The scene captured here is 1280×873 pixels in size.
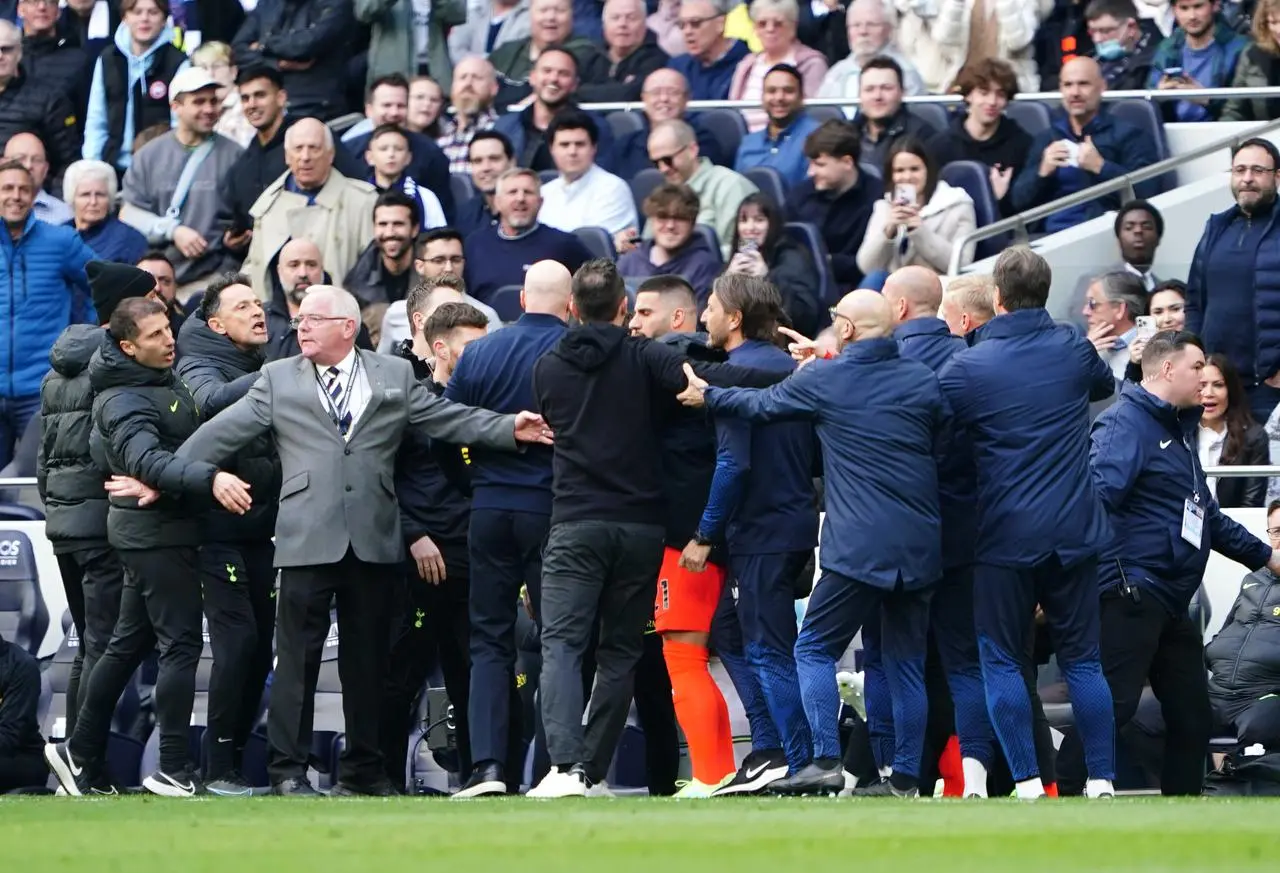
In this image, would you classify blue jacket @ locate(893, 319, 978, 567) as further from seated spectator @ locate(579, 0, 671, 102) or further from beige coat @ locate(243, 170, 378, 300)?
seated spectator @ locate(579, 0, 671, 102)

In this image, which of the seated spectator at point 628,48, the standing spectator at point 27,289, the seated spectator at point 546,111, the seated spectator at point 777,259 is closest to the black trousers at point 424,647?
the seated spectator at point 777,259

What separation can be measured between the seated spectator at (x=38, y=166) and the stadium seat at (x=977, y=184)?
232 inches

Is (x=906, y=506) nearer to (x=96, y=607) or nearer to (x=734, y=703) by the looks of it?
(x=734, y=703)

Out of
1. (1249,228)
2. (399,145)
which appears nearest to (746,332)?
(1249,228)

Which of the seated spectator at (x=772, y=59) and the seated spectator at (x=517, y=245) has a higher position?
the seated spectator at (x=772, y=59)

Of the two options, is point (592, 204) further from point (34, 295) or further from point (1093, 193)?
point (34, 295)

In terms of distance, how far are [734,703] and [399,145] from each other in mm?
5239

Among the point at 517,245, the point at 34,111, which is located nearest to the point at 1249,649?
the point at 517,245

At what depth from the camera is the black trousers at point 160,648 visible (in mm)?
10484

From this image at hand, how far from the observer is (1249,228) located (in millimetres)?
13406

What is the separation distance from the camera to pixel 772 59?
16.5 m

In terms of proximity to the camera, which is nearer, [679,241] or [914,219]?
[679,241]

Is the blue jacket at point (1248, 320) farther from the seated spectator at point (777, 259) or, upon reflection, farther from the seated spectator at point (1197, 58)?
the seated spectator at point (1197, 58)

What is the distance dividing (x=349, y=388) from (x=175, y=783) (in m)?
1.83
